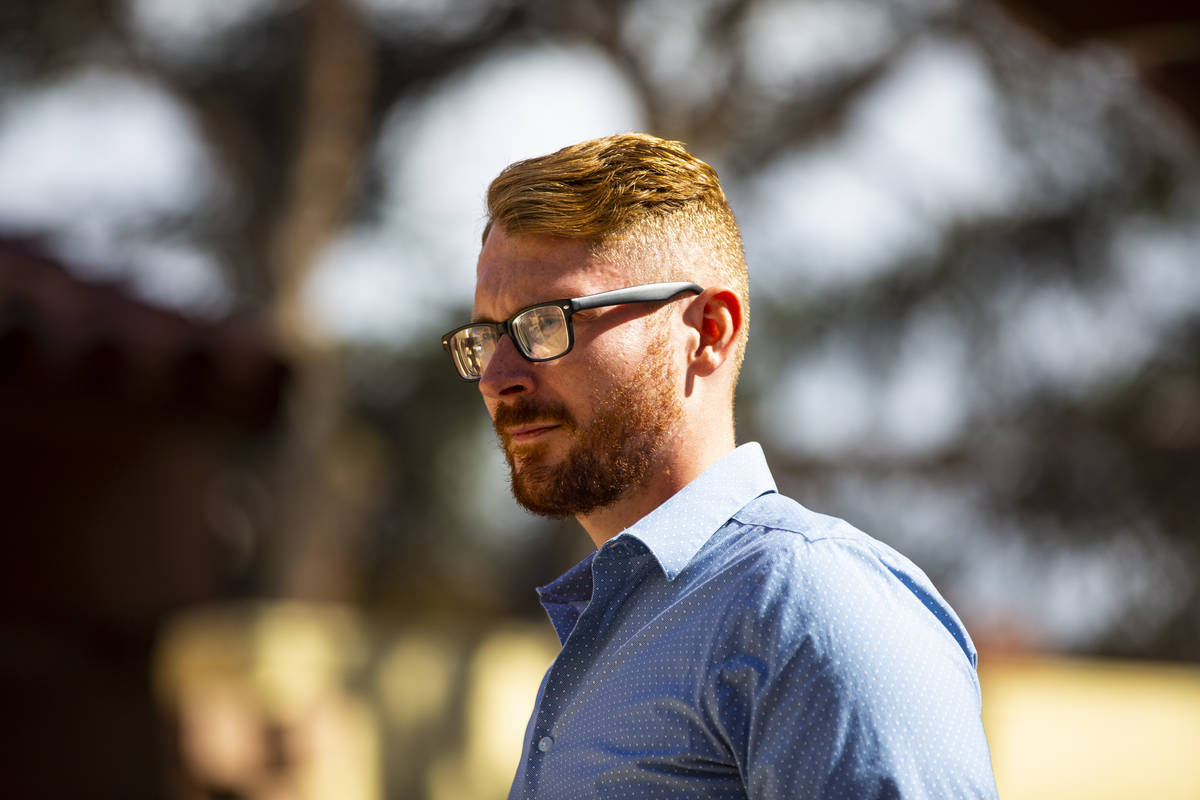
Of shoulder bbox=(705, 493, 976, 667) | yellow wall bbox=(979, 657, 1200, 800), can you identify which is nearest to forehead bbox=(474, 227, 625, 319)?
shoulder bbox=(705, 493, 976, 667)

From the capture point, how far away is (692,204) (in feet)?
5.19

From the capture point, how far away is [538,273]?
58.8 inches

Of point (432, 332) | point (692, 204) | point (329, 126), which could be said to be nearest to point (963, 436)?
point (432, 332)

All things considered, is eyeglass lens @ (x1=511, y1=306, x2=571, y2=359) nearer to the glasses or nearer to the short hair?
the glasses

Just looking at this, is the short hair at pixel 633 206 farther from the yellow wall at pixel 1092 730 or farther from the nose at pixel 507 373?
the yellow wall at pixel 1092 730

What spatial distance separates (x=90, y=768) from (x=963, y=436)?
661cm

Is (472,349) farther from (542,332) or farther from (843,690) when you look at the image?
(843,690)

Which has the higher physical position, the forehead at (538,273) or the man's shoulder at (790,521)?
the forehead at (538,273)

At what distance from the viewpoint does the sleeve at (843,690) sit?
1061mm

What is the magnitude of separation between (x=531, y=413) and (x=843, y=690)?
56cm

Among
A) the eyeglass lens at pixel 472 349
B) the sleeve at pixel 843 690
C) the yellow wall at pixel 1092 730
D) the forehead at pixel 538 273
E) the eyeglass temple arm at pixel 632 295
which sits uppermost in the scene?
the forehead at pixel 538 273

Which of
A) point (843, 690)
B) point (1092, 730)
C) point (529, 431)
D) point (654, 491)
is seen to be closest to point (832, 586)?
point (843, 690)

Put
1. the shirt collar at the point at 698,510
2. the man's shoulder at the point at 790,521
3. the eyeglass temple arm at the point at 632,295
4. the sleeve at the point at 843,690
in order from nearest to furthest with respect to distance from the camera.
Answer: the sleeve at the point at 843,690 < the man's shoulder at the point at 790,521 < the shirt collar at the point at 698,510 < the eyeglass temple arm at the point at 632,295

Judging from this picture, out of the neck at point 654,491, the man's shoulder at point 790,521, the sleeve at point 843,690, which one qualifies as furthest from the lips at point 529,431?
the sleeve at point 843,690
